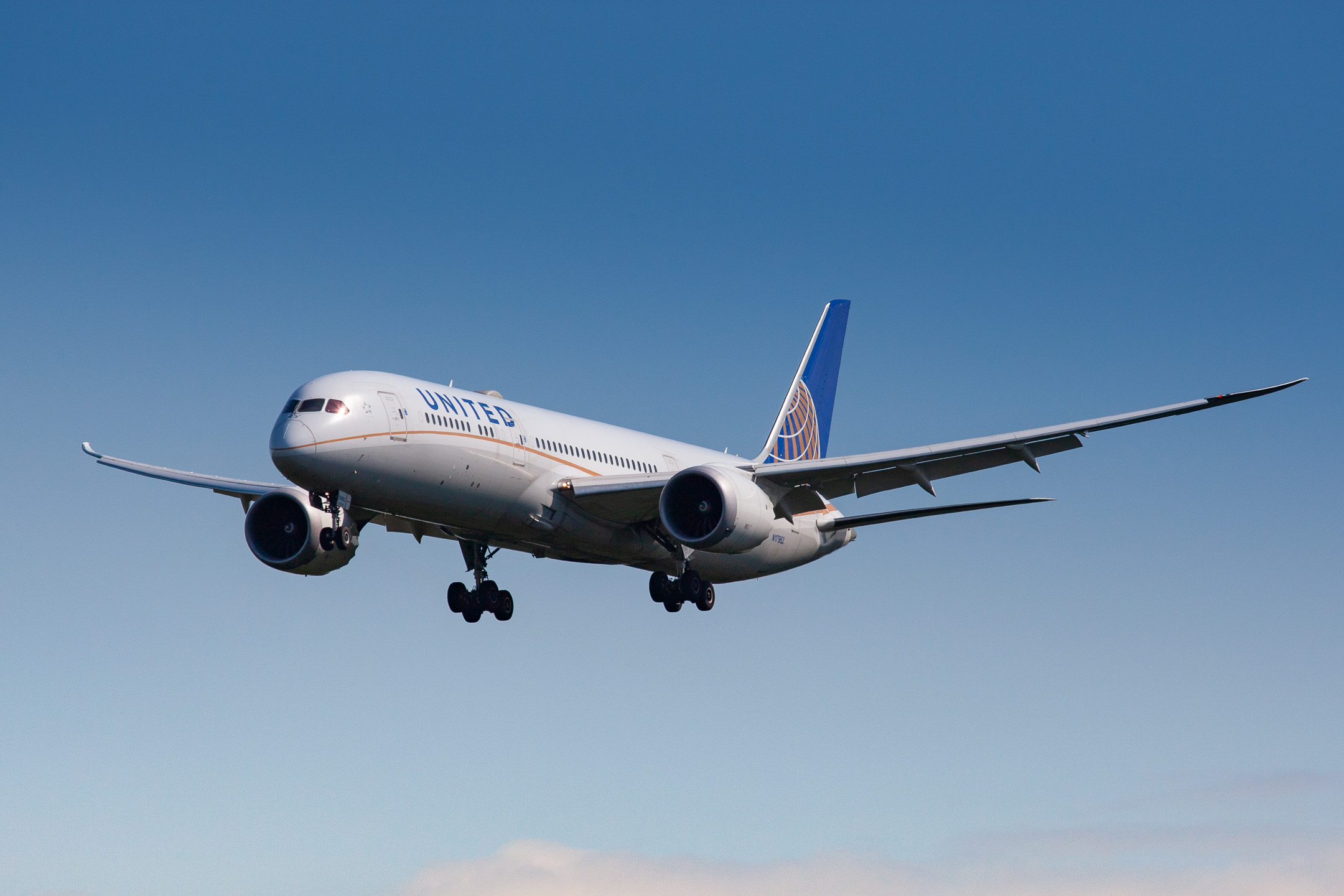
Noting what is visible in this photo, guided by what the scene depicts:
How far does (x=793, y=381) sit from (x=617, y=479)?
551 inches

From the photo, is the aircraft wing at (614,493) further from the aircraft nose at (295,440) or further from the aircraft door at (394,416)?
the aircraft nose at (295,440)

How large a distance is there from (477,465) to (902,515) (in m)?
11.0

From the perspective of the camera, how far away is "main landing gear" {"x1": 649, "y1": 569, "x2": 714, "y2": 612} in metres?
36.7

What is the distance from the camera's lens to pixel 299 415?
29.0m

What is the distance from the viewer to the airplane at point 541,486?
29.5 metres

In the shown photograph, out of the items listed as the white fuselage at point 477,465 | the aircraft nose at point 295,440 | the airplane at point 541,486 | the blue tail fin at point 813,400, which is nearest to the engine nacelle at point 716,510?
the airplane at point 541,486

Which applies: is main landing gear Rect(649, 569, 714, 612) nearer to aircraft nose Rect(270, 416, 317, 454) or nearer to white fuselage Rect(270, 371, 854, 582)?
white fuselage Rect(270, 371, 854, 582)

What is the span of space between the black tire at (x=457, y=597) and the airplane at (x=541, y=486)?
36 mm

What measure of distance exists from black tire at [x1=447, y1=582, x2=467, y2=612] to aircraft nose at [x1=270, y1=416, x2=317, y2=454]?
31.5 feet

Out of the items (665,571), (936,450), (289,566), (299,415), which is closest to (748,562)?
(665,571)

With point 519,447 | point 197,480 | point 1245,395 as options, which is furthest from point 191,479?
point 1245,395

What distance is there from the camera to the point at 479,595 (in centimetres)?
3731

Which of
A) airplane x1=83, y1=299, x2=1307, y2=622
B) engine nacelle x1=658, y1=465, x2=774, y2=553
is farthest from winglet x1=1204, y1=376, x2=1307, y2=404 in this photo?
engine nacelle x1=658, y1=465, x2=774, y2=553

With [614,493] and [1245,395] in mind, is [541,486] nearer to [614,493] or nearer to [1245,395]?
[614,493]
